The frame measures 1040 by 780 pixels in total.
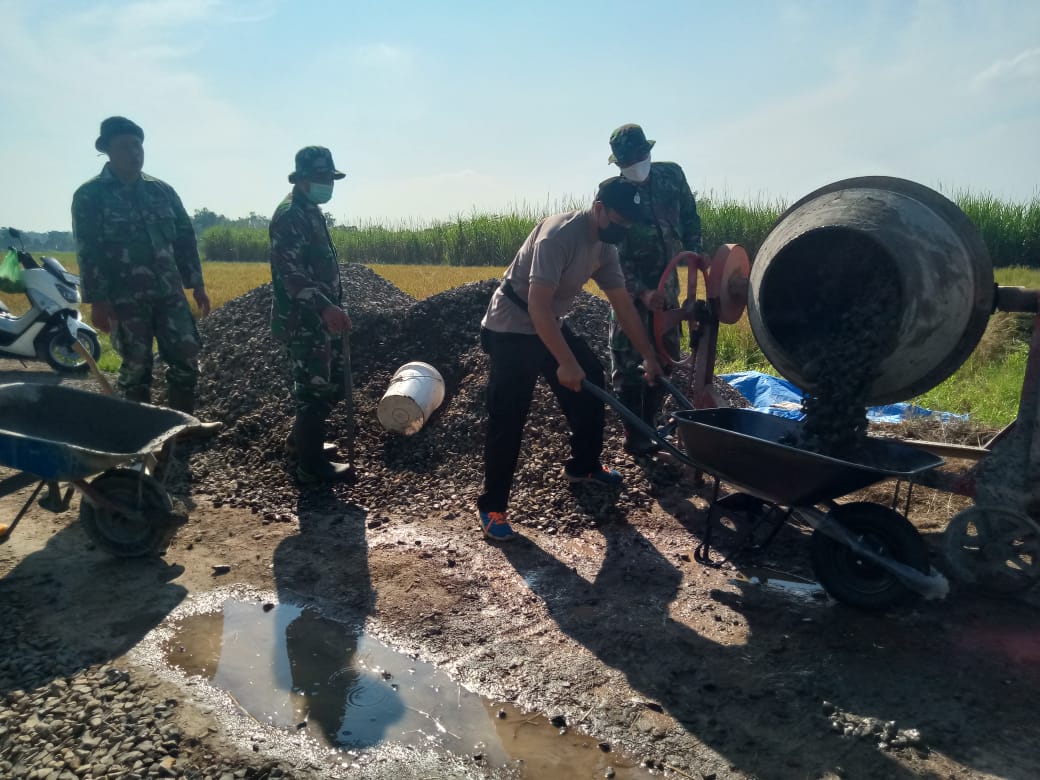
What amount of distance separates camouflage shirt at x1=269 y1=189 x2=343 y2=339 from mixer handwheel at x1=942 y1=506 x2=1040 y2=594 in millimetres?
3768

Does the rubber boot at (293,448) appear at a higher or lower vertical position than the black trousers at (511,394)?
lower

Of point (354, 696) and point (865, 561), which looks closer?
point (354, 696)

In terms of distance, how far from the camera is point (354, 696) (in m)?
2.99

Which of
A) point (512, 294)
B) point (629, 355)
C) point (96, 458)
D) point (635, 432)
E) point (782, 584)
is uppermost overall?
point (512, 294)

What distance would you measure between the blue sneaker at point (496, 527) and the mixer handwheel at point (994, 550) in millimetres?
2257

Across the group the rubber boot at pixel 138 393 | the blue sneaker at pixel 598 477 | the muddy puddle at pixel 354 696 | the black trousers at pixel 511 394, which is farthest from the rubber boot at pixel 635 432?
the rubber boot at pixel 138 393

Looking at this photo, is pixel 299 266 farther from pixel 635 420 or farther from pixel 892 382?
pixel 892 382

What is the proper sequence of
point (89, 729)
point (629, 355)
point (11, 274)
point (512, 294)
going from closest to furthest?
point (89, 729) < point (512, 294) < point (629, 355) < point (11, 274)

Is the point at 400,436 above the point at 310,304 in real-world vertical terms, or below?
below

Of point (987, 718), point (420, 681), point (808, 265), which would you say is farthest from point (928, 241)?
point (420, 681)

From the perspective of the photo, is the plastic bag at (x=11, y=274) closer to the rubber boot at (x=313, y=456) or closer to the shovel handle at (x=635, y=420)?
the rubber boot at (x=313, y=456)

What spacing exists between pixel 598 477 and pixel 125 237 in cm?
354

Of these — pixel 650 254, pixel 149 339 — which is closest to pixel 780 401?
pixel 650 254

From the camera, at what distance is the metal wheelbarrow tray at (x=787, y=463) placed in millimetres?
3088
